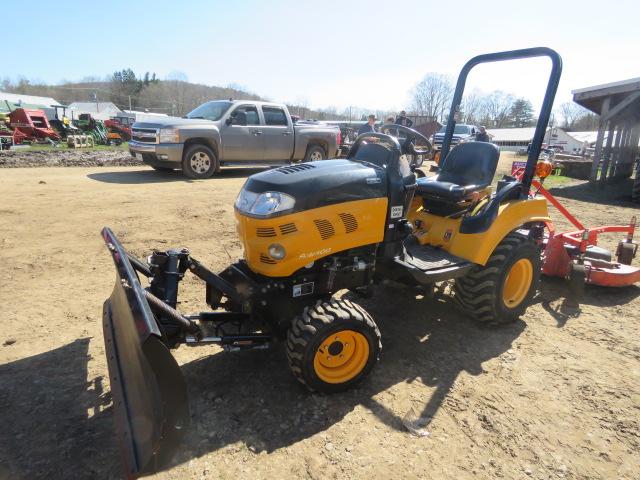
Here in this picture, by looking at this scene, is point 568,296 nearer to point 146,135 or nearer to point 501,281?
point 501,281

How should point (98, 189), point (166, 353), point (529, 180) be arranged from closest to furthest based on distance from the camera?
1. point (166, 353)
2. point (529, 180)
3. point (98, 189)

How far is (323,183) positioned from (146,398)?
1.55 metres

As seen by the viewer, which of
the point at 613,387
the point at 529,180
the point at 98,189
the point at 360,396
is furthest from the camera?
the point at 98,189

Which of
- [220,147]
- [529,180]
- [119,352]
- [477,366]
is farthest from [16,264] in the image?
[220,147]

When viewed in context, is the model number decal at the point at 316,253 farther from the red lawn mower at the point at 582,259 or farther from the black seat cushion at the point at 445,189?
the red lawn mower at the point at 582,259

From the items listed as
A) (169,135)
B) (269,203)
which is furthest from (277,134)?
(269,203)

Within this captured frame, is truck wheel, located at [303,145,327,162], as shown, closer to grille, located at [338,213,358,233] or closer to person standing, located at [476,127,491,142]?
person standing, located at [476,127,491,142]

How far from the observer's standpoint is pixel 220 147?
10.1m

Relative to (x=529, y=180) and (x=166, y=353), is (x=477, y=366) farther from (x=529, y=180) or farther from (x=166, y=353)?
(x=166, y=353)

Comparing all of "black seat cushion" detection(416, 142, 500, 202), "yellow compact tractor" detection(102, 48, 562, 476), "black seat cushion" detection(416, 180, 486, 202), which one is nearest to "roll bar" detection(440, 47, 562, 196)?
"yellow compact tractor" detection(102, 48, 562, 476)

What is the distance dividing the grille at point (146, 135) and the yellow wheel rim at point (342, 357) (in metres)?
8.26

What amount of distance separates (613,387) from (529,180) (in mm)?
1779

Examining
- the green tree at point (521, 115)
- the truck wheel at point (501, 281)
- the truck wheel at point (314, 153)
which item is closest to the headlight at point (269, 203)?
the truck wheel at point (501, 281)

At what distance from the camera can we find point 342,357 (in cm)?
286
